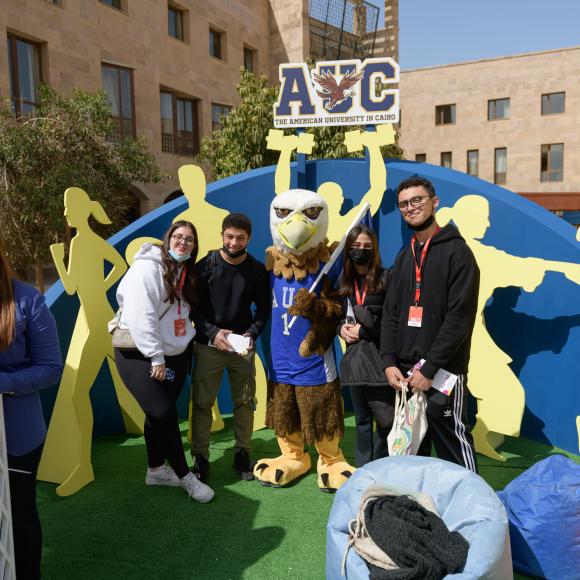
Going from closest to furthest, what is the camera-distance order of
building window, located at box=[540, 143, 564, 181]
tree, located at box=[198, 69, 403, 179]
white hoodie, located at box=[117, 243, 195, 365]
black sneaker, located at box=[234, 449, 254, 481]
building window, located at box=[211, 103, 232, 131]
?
white hoodie, located at box=[117, 243, 195, 365], black sneaker, located at box=[234, 449, 254, 481], tree, located at box=[198, 69, 403, 179], building window, located at box=[211, 103, 232, 131], building window, located at box=[540, 143, 564, 181]

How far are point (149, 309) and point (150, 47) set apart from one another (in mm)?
13626

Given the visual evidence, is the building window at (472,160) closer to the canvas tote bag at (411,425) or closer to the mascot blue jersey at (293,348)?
the mascot blue jersey at (293,348)

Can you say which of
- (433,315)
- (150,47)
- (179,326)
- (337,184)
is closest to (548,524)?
(433,315)

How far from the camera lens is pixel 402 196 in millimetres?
2623

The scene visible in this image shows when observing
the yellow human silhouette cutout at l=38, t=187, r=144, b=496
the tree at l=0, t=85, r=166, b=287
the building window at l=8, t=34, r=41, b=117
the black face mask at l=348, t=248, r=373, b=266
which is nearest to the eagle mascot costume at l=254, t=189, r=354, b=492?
the black face mask at l=348, t=248, r=373, b=266

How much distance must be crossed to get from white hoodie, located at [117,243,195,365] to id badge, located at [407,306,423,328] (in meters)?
1.31

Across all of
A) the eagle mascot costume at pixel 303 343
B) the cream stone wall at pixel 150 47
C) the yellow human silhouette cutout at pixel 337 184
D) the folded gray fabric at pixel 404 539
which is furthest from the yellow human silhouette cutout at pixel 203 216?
the cream stone wall at pixel 150 47

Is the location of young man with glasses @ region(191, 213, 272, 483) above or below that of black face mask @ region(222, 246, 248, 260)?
below

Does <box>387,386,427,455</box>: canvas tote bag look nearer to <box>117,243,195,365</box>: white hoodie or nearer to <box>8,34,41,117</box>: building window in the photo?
<box>117,243,195,365</box>: white hoodie

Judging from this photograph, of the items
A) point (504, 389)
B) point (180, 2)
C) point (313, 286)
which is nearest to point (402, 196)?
point (313, 286)

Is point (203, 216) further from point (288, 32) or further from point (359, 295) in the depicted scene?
point (288, 32)

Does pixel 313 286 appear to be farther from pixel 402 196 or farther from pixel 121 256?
pixel 121 256

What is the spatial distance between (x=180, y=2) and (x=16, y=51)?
571 cm

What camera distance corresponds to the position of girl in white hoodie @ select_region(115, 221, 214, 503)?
2.88 meters
